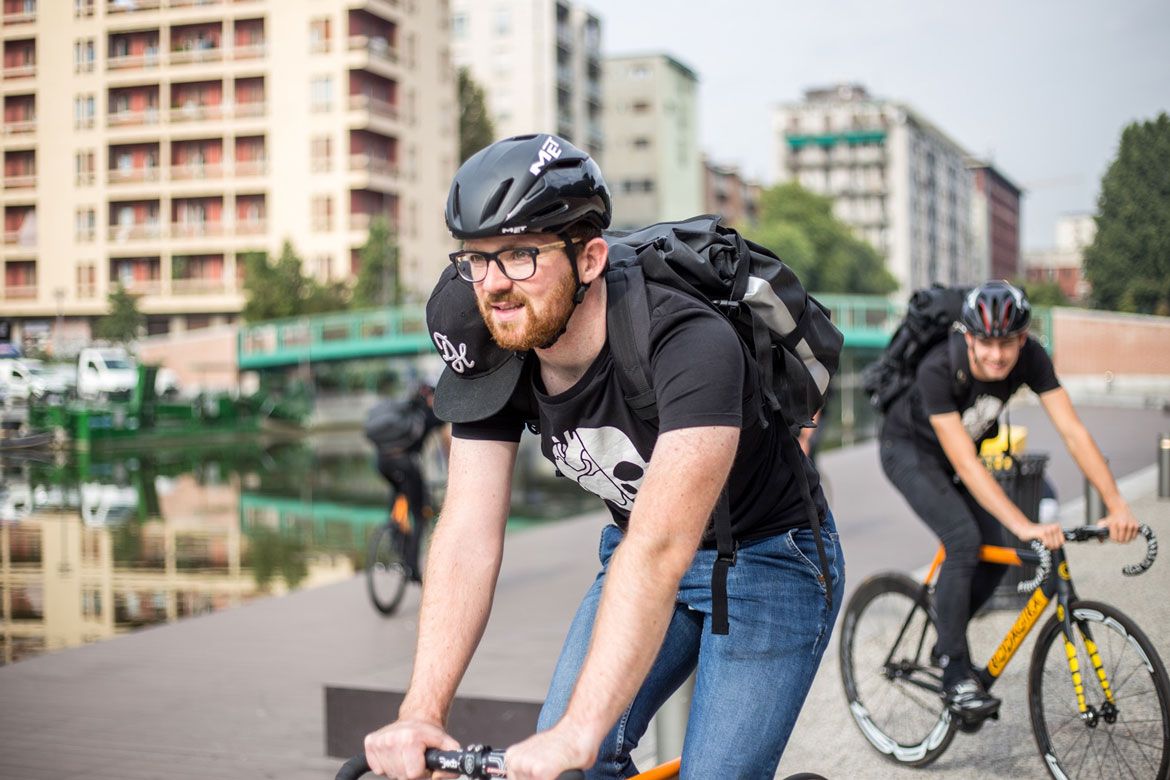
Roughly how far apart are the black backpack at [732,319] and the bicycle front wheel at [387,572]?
6612mm

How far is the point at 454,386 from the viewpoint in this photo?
2.58 m

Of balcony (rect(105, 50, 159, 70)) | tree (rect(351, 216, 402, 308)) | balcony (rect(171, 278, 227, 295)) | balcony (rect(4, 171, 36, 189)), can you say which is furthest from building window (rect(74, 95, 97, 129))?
tree (rect(351, 216, 402, 308))

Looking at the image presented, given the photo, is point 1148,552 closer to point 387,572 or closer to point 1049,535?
point 1049,535

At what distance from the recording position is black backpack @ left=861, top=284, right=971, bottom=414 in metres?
4.89

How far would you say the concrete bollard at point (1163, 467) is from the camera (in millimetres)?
11375

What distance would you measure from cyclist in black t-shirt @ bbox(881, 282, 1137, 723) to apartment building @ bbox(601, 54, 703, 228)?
88.6 m

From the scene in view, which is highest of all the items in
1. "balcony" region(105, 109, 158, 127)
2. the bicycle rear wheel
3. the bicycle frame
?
"balcony" region(105, 109, 158, 127)

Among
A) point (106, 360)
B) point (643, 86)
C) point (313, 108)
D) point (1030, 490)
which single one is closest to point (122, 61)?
point (313, 108)

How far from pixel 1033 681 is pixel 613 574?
8.42 ft

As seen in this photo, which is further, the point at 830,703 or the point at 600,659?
the point at 830,703

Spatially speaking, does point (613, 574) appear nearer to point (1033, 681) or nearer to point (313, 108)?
point (1033, 681)

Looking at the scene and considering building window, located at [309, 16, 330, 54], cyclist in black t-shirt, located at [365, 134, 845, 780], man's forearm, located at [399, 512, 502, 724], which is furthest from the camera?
building window, located at [309, 16, 330, 54]

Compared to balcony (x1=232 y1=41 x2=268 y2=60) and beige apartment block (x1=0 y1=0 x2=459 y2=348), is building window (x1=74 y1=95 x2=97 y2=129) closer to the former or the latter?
beige apartment block (x1=0 y1=0 x2=459 y2=348)

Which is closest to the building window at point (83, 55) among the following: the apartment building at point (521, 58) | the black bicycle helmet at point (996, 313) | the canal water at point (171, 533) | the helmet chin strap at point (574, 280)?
the apartment building at point (521, 58)
